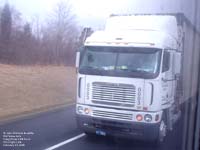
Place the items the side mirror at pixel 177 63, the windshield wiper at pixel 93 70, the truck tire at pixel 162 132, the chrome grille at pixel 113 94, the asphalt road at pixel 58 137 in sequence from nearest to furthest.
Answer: the asphalt road at pixel 58 137
the truck tire at pixel 162 132
the side mirror at pixel 177 63
the chrome grille at pixel 113 94
the windshield wiper at pixel 93 70

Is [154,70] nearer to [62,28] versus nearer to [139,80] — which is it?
[139,80]

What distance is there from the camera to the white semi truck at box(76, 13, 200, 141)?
316 centimetres

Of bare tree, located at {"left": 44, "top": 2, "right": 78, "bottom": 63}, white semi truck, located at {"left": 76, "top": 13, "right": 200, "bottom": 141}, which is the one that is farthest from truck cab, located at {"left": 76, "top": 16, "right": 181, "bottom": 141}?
bare tree, located at {"left": 44, "top": 2, "right": 78, "bottom": 63}

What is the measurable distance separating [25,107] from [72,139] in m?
0.51

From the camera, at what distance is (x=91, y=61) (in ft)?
11.6

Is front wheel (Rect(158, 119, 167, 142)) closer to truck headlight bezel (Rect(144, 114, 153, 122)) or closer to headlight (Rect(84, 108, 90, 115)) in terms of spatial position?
truck headlight bezel (Rect(144, 114, 153, 122))

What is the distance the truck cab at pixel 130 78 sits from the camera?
3.20m

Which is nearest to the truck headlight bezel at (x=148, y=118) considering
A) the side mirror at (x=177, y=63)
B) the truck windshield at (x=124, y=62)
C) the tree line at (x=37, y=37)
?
the truck windshield at (x=124, y=62)

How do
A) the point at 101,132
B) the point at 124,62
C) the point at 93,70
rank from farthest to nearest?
the point at 93,70 → the point at 124,62 → the point at 101,132

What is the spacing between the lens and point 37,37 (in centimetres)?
297

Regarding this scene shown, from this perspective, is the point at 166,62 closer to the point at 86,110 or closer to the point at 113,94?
the point at 113,94

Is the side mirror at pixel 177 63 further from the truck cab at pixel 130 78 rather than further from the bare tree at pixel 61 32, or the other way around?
the bare tree at pixel 61 32

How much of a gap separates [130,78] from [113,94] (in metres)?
0.23

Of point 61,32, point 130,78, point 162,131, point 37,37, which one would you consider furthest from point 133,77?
point 37,37
